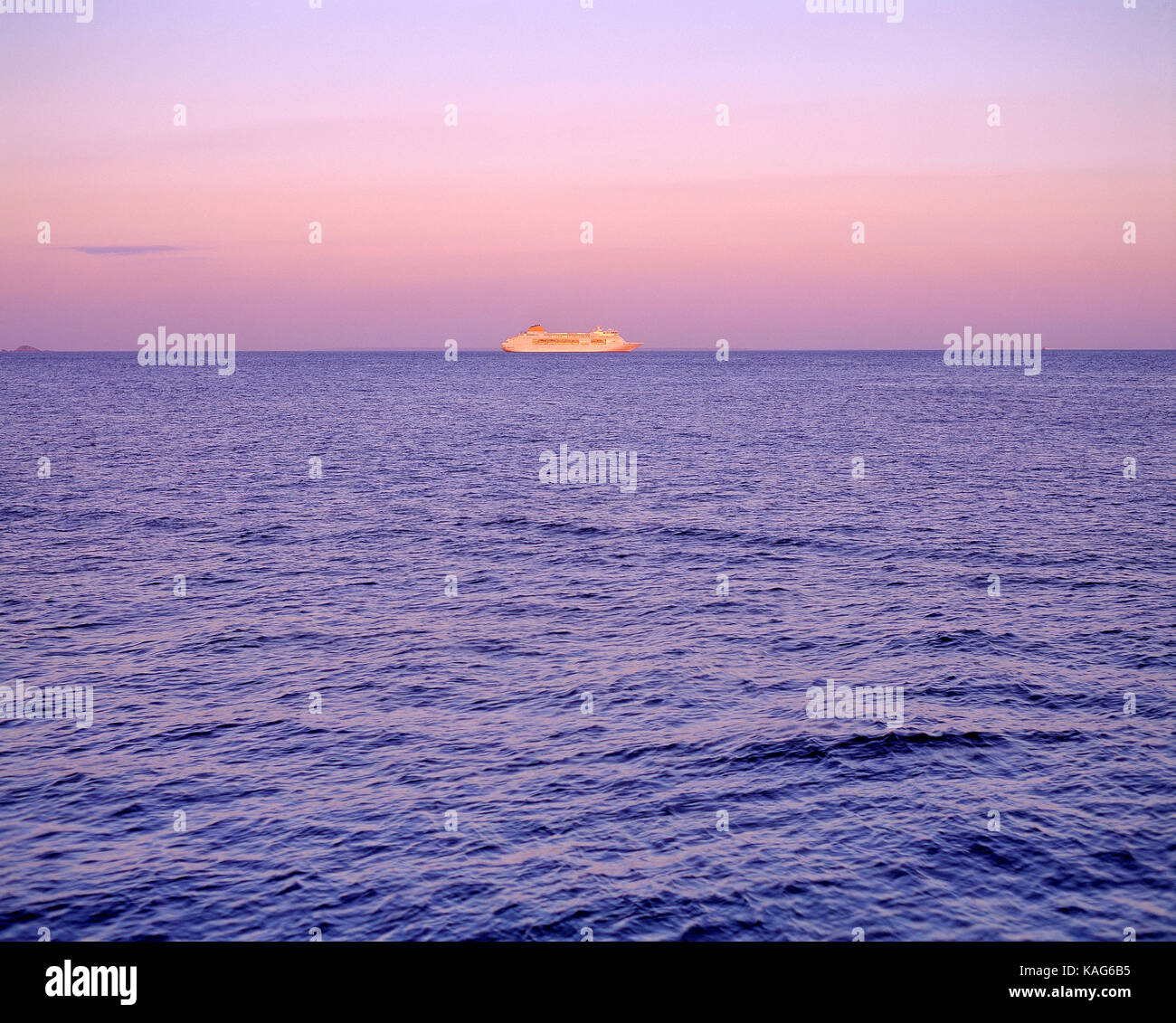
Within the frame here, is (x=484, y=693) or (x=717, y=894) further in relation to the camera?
(x=484, y=693)

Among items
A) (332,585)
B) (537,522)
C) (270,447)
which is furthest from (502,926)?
(270,447)

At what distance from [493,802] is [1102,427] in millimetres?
92697

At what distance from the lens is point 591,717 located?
24.6 metres

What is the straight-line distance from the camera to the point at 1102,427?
96188 millimetres

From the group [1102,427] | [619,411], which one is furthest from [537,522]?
[619,411]

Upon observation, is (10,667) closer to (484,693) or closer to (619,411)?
(484,693)

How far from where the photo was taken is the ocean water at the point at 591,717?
655 inches

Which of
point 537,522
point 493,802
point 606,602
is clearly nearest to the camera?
point 493,802

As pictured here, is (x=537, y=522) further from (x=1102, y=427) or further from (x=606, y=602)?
(x=1102, y=427)

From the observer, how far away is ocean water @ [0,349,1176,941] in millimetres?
16625

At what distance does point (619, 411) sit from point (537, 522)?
8481 cm

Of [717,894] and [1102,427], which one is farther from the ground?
[1102,427]
